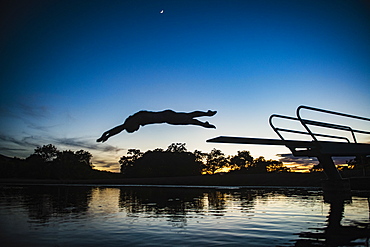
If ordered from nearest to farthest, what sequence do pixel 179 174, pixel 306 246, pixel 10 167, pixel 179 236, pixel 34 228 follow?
pixel 306 246 → pixel 179 236 → pixel 34 228 → pixel 179 174 → pixel 10 167

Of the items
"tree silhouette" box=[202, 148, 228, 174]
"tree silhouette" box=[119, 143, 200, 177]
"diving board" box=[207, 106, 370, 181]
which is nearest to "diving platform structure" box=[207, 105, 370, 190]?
"diving board" box=[207, 106, 370, 181]

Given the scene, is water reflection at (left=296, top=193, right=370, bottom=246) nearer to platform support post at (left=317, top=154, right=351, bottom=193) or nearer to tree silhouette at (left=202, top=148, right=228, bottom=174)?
platform support post at (left=317, top=154, right=351, bottom=193)

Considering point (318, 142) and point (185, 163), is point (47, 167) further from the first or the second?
point (318, 142)

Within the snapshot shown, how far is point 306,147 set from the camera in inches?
729

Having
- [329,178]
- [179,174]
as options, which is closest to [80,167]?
[179,174]

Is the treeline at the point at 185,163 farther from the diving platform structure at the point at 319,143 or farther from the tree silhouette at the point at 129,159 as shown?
the diving platform structure at the point at 319,143

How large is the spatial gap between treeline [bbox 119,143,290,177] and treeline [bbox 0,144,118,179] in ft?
69.2

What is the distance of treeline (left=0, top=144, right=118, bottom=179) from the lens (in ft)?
409

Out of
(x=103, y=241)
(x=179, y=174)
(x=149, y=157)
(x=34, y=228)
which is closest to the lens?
(x=103, y=241)

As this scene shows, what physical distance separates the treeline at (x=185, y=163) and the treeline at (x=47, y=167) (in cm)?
2110

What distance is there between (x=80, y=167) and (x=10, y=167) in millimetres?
27905

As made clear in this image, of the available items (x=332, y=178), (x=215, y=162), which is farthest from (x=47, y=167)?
(x=332, y=178)

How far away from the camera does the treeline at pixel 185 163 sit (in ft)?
359

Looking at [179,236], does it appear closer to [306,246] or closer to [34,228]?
[306,246]
